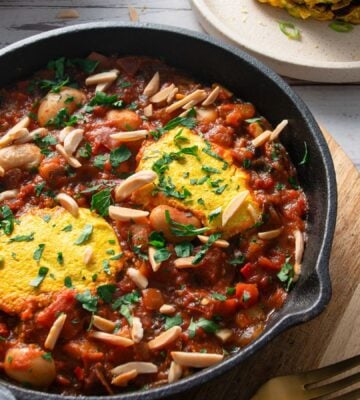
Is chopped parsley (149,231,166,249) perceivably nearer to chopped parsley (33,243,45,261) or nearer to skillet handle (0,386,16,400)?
chopped parsley (33,243,45,261)

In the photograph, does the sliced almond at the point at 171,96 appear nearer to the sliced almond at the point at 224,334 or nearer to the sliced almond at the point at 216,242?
the sliced almond at the point at 216,242

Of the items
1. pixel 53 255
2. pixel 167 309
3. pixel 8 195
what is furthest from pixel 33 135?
pixel 167 309

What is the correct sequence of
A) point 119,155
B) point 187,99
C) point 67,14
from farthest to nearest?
1. point 67,14
2. point 187,99
3. point 119,155

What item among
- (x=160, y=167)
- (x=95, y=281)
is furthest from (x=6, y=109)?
(x=95, y=281)

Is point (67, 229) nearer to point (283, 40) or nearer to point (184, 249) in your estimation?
point (184, 249)

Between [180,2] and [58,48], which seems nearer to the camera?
[58,48]

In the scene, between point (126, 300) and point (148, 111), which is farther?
point (148, 111)

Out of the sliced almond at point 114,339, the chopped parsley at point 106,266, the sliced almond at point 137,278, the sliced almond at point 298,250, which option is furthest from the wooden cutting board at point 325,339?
the chopped parsley at point 106,266

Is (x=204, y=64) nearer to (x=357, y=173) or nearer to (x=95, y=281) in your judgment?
(x=357, y=173)
